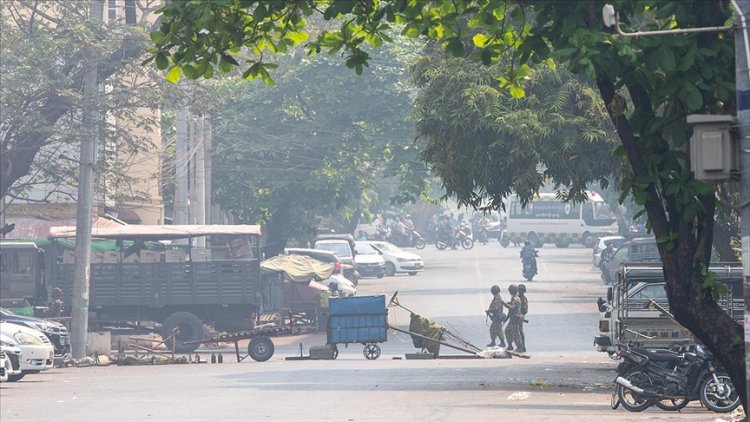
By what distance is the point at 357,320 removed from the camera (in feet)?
85.4

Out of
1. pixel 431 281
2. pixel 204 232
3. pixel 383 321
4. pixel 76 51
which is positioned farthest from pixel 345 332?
pixel 431 281

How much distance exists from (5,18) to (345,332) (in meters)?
10.5

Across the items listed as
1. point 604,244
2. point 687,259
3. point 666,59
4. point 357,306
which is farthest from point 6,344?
point 604,244

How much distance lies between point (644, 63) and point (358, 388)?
11786mm

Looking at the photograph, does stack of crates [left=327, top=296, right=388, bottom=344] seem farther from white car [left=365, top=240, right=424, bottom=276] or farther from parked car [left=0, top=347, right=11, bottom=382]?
white car [left=365, top=240, right=424, bottom=276]

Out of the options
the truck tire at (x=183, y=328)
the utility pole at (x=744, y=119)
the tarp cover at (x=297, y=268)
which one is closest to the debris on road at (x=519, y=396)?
the utility pole at (x=744, y=119)

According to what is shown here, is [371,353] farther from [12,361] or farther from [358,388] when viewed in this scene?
[12,361]

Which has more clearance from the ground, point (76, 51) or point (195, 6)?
point (76, 51)

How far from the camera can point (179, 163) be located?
3638 cm

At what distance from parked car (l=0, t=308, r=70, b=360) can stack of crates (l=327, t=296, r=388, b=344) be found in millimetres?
5363

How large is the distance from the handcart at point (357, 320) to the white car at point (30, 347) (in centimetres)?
567

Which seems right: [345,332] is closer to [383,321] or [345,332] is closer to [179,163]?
[383,321]

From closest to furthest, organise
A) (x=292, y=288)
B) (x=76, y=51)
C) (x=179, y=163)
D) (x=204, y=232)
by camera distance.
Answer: (x=76, y=51) → (x=204, y=232) → (x=292, y=288) → (x=179, y=163)

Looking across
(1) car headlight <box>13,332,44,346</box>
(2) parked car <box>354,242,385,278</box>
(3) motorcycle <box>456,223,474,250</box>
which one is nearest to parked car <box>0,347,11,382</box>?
(1) car headlight <box>13,332,44,346</box>
